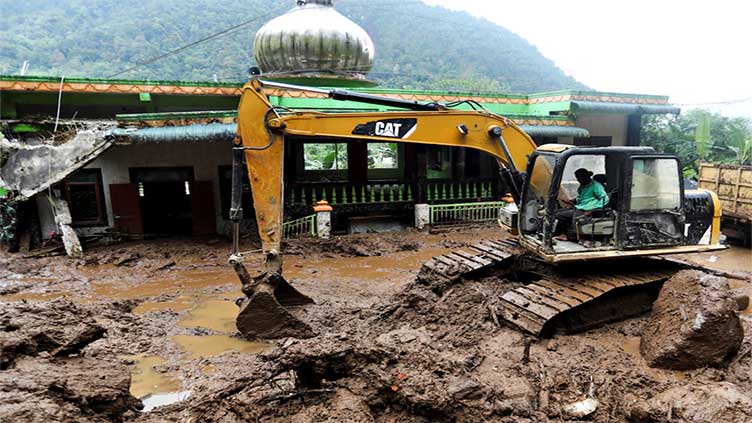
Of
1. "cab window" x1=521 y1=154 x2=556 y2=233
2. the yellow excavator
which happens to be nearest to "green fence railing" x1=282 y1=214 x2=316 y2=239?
the yellow excavator

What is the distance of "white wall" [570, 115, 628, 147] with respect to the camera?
15.9 m

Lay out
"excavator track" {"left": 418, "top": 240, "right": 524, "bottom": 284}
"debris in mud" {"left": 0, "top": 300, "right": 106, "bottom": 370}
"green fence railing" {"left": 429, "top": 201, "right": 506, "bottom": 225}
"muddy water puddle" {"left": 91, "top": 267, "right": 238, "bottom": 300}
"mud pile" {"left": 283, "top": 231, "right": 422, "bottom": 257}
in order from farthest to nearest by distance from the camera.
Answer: "green fence railing" {"left": 429, "top": 201, "right": 506, "bottom": 225}, "mud pile" {"left": 283, "top": 231, "right": 422, "bottom": 257}, "muddy water puddle" {"left": 91, "top": 267, "right": 238, "bottom": 300}, "excavator track" {"left": 418, "top": 240, "right": 524, "bottom": 284}, "debris in mud" {"left": 0, "top": 300, "right": 106, "bottom": 370}

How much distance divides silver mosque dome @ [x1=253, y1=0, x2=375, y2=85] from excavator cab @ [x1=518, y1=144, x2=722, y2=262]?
8096mm

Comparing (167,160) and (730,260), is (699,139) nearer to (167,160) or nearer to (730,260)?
(730,260)

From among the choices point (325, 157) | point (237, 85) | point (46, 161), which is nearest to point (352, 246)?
point (325, 157)

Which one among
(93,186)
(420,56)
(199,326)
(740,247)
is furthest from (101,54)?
(740,247)

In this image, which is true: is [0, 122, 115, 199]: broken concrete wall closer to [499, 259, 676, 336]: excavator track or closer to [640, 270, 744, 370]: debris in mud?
[499, 259, 676, 336]: excavator track

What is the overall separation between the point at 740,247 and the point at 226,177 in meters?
12.6

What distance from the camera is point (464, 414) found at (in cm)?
379

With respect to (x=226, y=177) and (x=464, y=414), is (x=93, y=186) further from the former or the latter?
(x=464, y=414)

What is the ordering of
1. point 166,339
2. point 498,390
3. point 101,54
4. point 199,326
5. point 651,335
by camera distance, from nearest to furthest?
point 498,390, point 651,335, point 166,339, point 199,326, point 101,54

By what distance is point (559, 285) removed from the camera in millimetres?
6035

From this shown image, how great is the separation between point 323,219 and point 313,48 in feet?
15.6

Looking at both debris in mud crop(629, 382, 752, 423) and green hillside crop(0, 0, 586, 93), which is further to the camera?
green hillside crop(0, 0, 586, 93)
